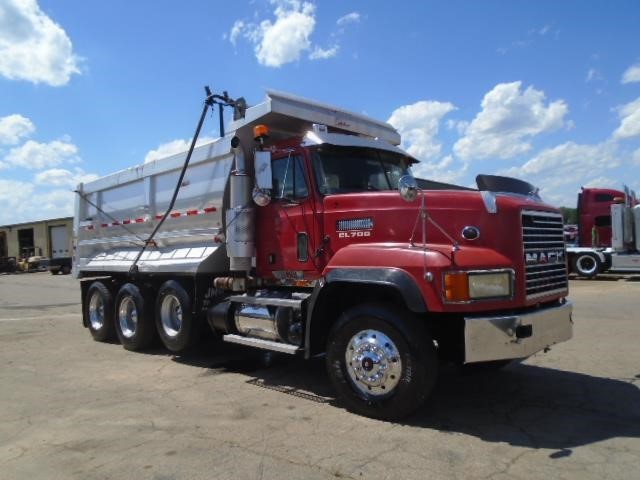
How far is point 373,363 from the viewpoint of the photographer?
5.29 meters

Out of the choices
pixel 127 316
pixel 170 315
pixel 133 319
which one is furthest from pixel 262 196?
pixel 127 316

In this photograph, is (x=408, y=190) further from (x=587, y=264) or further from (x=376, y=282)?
(x=587, y=264)

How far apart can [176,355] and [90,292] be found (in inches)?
117

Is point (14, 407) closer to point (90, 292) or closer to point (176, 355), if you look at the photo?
point (176, 355)

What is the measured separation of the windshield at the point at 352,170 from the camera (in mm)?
6469

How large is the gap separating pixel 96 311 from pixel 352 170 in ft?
21.0

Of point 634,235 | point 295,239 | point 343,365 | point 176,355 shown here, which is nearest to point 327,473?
point 343,365

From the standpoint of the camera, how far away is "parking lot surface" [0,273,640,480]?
4238 mm

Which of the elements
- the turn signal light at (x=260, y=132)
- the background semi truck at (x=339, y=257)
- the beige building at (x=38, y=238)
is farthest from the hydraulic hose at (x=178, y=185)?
the beige building at (x=38, y=238)

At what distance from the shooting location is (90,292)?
35.6 ft

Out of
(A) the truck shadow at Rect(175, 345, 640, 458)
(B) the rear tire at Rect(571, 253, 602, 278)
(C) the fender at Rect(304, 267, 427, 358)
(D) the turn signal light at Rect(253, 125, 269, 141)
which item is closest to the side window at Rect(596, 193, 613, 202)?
(B) the rear tire at Rect(571, 253, 602, 278)

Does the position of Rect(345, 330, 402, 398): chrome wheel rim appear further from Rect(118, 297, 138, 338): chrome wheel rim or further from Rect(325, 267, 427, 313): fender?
Rect(118, 297, 138, 338): chrome wheel rim

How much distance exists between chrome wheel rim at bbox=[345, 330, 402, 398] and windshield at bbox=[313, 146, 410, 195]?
1.79 meters

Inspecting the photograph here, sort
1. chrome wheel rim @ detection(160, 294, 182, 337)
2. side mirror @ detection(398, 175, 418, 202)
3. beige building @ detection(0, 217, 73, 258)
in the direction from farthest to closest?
beige building @ detection(0, 217, 73, 258) < chrome wheel rim @ detection(160, 294, 182, 337) < side mirror @ detection(398, 175, 418, 202)
